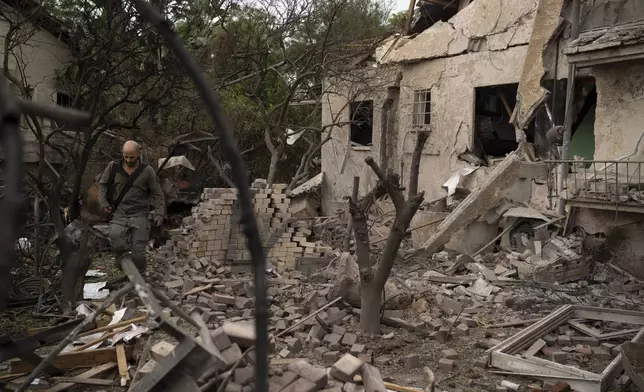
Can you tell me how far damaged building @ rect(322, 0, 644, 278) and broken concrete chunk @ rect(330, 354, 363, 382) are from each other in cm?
316

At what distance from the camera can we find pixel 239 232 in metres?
10.6

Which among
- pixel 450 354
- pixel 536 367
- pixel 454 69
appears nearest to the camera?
pixel 536 367

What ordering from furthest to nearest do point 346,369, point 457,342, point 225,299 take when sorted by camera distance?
point 225,299 < point 457,342 < point 346,369

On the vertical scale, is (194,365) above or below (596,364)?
above

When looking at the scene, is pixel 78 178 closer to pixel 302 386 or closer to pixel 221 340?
pixel 221 340

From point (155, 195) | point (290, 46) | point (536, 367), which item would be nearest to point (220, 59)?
point (290, 46)

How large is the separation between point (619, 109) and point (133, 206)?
8.95 m

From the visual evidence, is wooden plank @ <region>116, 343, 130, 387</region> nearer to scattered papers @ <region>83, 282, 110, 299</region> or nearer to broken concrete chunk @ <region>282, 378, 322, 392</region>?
broken concrete chunk @ <region>282, 378, 322, 392</region>

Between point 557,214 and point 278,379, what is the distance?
8735mm

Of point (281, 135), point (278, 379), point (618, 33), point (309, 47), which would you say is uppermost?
point (309, 47)

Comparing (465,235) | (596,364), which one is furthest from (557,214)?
(596,364)

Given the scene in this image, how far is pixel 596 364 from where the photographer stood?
19.6ft

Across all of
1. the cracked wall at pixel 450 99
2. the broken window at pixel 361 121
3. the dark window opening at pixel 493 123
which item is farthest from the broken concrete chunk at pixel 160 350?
the broken window at pixel 361 121

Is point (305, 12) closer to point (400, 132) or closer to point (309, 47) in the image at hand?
point (309, 47)
